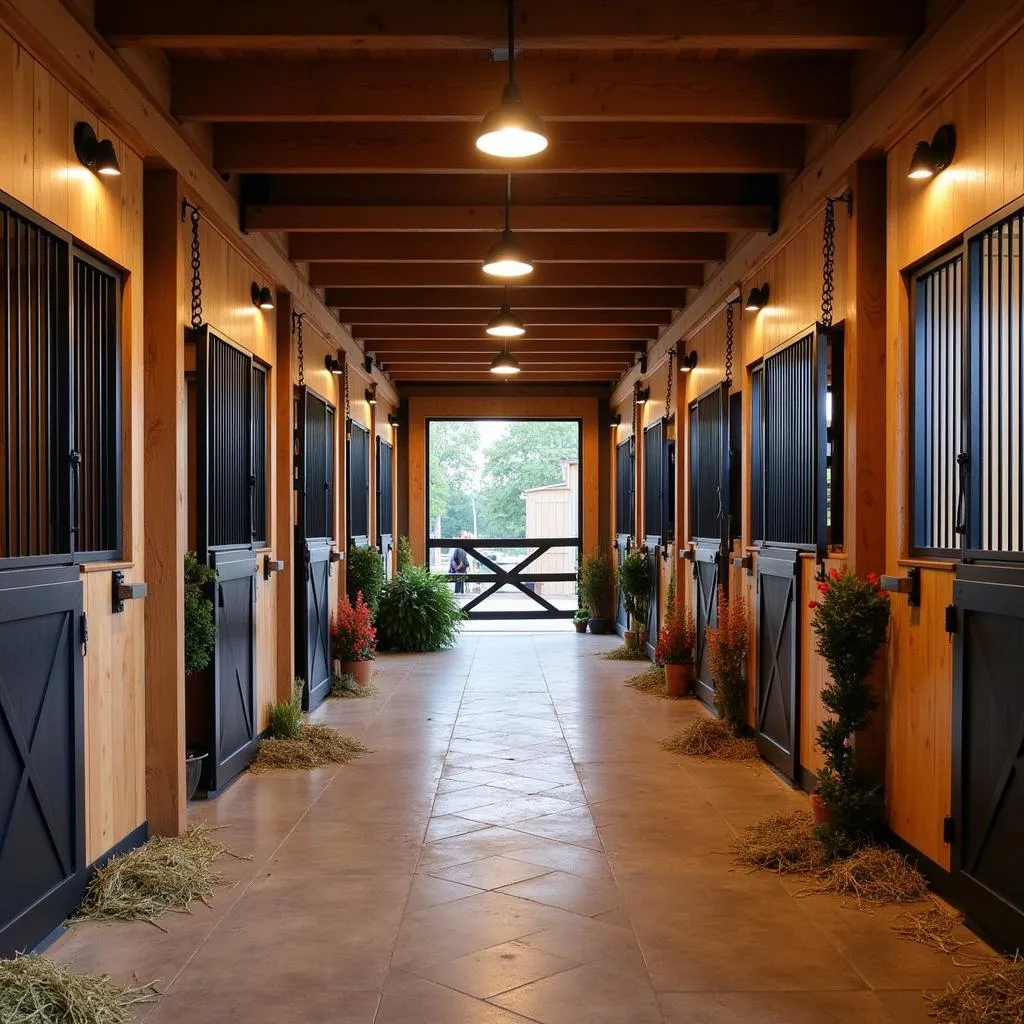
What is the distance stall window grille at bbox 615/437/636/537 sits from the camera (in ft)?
40.1

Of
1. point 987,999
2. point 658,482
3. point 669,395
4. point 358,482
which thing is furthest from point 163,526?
point 658,482

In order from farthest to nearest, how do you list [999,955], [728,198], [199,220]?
[728,198] < [199,220] < [999,955]

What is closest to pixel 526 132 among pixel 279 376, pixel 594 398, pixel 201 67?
pixel 201 67

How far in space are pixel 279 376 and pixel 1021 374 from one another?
4902 mm

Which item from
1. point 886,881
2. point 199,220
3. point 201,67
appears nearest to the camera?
point 886,881

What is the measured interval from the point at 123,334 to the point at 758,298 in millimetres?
3647

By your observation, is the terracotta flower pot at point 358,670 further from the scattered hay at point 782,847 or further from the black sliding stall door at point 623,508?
the scattered hay at point 782,847

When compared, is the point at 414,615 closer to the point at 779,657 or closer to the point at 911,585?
the point at 779,657

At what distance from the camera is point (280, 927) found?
3.62 meters

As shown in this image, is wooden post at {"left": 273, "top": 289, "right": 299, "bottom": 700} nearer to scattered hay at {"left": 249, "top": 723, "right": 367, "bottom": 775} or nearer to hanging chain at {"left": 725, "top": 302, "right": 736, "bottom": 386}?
scattered hay at {"left": 249, "top": 723, "right": 367, "bottom": 775}

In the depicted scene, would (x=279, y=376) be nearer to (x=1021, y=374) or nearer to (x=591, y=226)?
(x=591, y=226)

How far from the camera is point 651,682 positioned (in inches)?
356

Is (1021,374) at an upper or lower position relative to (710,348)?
lower

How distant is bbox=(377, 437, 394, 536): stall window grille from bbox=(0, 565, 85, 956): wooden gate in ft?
27.6
